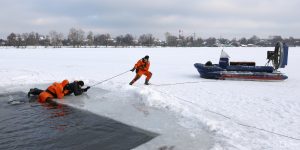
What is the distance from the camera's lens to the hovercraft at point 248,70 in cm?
1228

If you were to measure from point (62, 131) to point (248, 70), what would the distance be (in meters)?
9.25

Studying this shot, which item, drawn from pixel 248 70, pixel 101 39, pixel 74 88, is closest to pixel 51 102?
pixel 74 88

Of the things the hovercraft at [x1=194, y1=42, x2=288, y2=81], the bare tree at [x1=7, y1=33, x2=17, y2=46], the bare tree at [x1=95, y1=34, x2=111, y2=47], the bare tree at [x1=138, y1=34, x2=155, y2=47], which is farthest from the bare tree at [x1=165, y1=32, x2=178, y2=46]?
the hovercraft at [x1=194, y1=42, x2=288, y2=81]

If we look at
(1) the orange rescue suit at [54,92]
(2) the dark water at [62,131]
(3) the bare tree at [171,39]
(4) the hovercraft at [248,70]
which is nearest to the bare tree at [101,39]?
(3) the bare tree at [171,39]

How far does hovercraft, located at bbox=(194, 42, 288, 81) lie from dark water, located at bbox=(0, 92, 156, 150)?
720cm

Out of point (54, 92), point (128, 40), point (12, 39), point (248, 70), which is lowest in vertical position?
point (54, 92)

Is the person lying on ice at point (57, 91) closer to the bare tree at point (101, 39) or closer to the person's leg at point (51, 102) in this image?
the person's leg at point (51, 102)

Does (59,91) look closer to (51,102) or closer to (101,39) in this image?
(51,102)

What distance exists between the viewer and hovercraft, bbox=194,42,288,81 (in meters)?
12.3

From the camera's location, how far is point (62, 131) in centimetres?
568

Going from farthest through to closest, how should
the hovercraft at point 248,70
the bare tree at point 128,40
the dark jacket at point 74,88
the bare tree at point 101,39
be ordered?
the bare tree at point 128,40 < the bare tree at point 101,39 < the hovercraft at point 248,70 < the dark jacket at point 74,88

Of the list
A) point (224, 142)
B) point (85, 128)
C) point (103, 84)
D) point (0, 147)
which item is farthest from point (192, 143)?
point (103, 84)

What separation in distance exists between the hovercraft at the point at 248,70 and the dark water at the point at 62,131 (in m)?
7.20

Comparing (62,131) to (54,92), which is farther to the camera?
(54,92)
